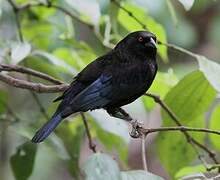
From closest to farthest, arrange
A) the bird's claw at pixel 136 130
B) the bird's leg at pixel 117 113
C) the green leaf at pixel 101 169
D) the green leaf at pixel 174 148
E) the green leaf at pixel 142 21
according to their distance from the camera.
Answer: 1. the green leaf at pixel 101 169
2. the bird's claw at pixel 136 130
3. the bird's leg at pixel 117 113
4. the green leaf at pixel 174 148
5. the green leaf at pixel 142 21

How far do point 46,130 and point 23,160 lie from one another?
1.31 ft

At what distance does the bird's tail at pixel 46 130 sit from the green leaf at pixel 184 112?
1.35ft

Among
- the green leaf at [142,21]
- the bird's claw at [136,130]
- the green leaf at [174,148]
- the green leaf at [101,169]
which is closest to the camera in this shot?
the green leaf at [101,169]

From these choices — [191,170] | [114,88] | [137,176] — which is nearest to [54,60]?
[114,88]

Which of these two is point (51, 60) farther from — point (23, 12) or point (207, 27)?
point (207, 27)

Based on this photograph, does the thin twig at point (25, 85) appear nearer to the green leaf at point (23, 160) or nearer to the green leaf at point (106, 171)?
the green leaf at point (106, 171)

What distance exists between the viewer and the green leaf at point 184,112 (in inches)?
94.8

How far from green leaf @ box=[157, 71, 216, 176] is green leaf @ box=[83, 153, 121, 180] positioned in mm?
578

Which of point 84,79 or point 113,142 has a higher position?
point 84,79

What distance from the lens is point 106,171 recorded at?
6.14 ft

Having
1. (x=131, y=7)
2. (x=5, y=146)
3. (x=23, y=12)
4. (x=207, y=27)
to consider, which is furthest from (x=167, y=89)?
(x=207, y=27)

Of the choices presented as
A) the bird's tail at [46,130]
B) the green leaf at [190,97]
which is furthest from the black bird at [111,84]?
the green leaf at [190,97]

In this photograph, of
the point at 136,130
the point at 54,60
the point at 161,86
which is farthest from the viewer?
the point at 161,86

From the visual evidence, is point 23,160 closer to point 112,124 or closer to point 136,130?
point 112,124
